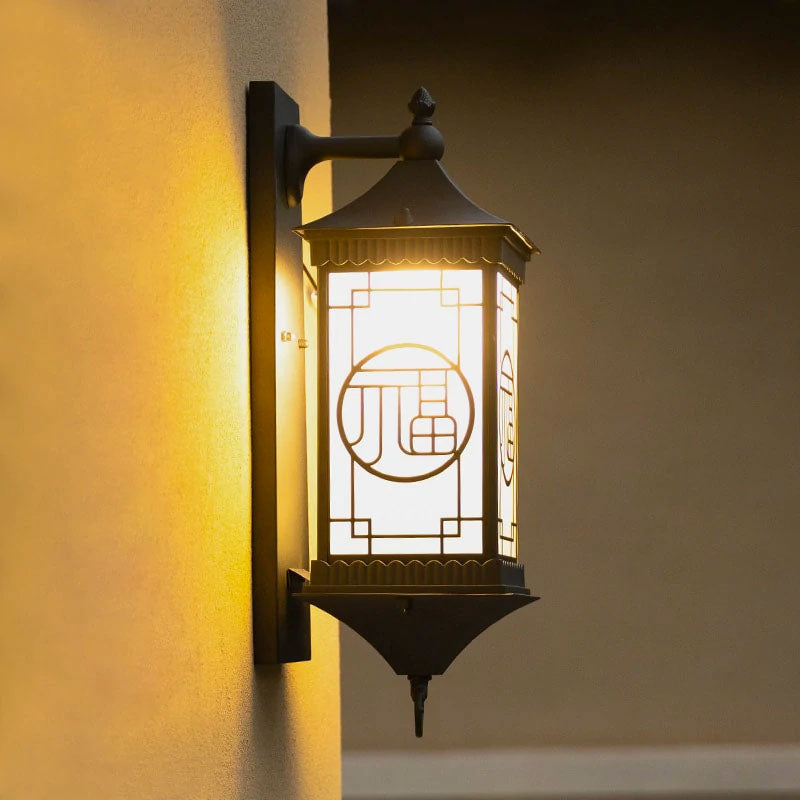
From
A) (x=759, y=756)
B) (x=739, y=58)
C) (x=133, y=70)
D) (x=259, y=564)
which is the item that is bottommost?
(x=759, y=756)

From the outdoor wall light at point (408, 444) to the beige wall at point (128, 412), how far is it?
0.25ft

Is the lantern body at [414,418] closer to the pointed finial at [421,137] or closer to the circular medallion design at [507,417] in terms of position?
the circular medallion design at [507,417]

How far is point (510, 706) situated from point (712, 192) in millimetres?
1738

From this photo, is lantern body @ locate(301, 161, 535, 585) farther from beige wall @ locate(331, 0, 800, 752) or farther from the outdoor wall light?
beige wall @ locate(331, 0, 800, 752)

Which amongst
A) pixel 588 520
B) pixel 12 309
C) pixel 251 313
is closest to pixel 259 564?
pixel 251 313

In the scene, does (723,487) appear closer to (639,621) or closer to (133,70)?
(639,621)

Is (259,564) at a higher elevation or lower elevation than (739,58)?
lower

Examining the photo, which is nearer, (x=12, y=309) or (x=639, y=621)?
(x=12, y=309)

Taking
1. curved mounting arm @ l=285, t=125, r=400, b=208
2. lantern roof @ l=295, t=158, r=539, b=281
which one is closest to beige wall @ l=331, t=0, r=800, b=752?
curved mounting arm @ l=285, t=125, r=400, b=208

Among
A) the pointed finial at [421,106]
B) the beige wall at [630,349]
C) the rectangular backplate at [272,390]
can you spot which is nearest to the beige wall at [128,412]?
the rectangular backplate at [272,390]

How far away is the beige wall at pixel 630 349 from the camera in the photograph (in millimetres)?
4246

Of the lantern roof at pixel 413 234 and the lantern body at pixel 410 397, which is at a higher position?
the lantern roof at pixel 413 234

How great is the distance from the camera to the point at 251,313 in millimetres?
1265

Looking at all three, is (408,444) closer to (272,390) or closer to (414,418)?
(414,418)
